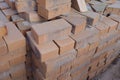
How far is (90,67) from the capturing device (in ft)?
8.05

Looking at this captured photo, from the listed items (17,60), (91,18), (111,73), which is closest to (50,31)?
→ (17,60)

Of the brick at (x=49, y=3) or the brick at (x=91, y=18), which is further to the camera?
the brick at (x=91, y=18)

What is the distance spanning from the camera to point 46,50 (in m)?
1.59

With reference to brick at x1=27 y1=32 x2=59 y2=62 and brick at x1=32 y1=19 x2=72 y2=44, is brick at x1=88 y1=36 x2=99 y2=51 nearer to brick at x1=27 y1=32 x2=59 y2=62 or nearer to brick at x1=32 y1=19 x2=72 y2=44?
brick at x1=32 y1=19 x2=72 y2=44

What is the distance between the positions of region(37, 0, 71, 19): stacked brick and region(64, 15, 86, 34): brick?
0.43ft

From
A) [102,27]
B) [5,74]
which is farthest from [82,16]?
[5,74]

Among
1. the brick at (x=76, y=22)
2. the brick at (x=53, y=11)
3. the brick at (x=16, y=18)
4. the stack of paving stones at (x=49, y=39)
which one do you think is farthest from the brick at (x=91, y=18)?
the brick at (x=16, y=18)

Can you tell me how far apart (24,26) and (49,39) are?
425 mm

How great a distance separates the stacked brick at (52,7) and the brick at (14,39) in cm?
40

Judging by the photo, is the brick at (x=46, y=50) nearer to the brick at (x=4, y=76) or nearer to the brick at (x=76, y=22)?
the brick at (x=76, y=22)

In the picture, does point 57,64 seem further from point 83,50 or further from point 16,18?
point 16,18

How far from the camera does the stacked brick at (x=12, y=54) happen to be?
160 cm

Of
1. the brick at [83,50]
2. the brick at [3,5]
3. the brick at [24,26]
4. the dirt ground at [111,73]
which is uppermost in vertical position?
the brick at [3,5]

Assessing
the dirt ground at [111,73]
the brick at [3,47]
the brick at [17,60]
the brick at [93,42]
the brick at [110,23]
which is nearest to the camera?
the brick at [3,47]
